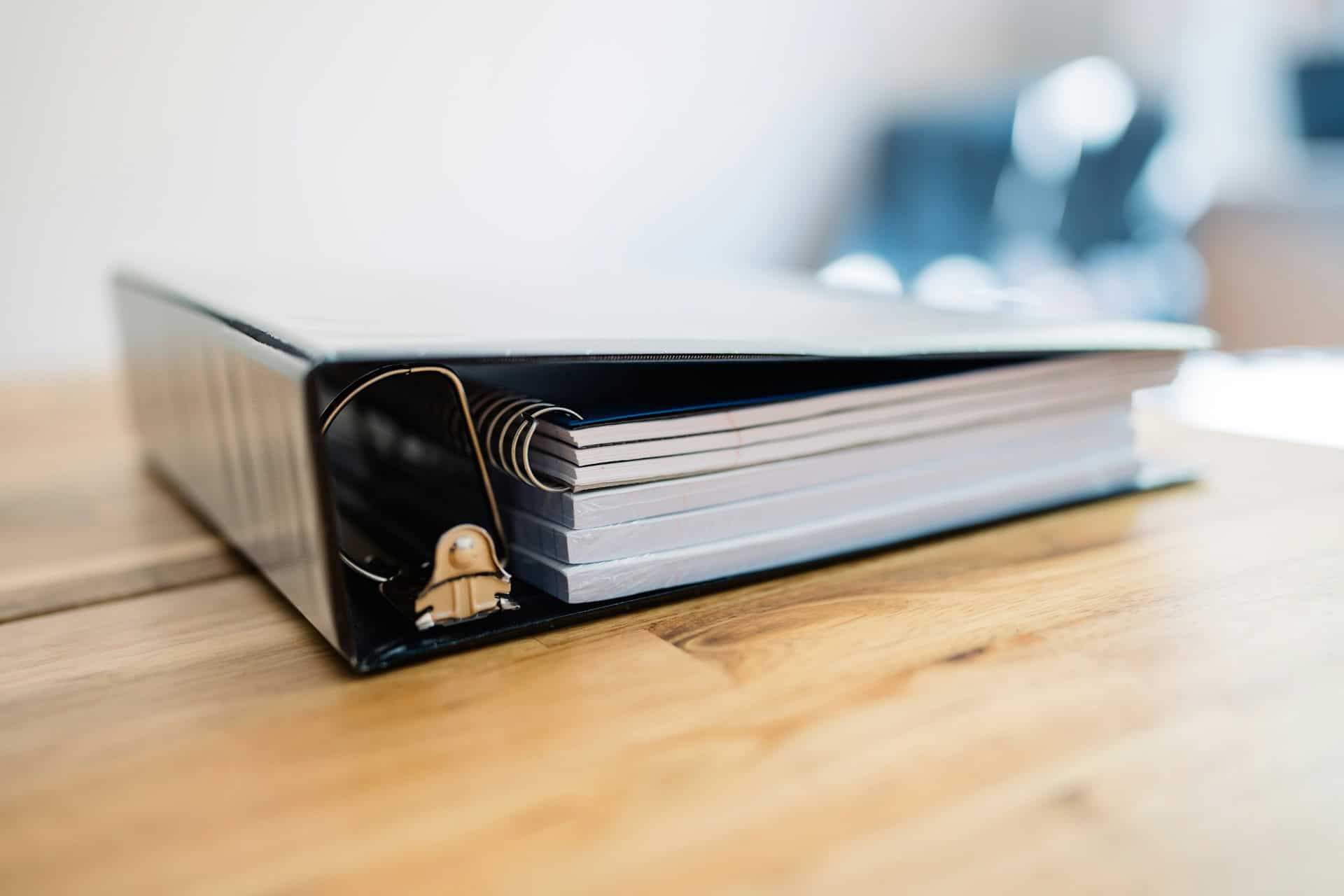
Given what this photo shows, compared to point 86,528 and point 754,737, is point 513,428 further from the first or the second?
point 86,528

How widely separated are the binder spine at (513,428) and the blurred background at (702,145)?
7.50ft

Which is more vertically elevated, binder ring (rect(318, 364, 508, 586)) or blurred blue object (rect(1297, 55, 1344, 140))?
blurred blue object (rect(1297, 55, 1344, 140))

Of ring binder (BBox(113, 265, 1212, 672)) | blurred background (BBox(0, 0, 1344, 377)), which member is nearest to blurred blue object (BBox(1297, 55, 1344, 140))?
blurred background (BBox(0, 0, 1344, 377))

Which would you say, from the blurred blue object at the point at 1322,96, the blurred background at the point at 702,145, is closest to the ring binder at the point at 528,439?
the blurred background at the point at 702,145

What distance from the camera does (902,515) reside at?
529 mm

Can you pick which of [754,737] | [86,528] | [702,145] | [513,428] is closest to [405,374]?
[513,428]

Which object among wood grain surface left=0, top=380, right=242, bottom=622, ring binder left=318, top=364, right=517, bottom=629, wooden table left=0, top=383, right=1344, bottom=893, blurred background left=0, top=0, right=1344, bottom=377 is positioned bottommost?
wooden table left=0, top=383, right=1344, bottom=893

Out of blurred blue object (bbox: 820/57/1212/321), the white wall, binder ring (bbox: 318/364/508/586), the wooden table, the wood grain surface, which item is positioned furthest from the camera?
blurred blue object (bbox: 820/57/1212/321)

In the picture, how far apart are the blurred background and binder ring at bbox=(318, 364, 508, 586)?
7.57 ft

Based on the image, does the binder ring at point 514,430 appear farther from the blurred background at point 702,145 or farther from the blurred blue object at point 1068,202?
the blurred blue object at point 1068,202

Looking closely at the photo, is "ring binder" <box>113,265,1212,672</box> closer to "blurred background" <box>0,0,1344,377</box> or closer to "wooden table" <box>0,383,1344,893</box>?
"wooden table" <box>0,383,1344,893</box>

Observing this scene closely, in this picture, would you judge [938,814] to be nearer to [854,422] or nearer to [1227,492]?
[854,422]

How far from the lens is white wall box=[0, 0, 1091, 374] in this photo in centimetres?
246

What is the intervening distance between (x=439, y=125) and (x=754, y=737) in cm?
297
